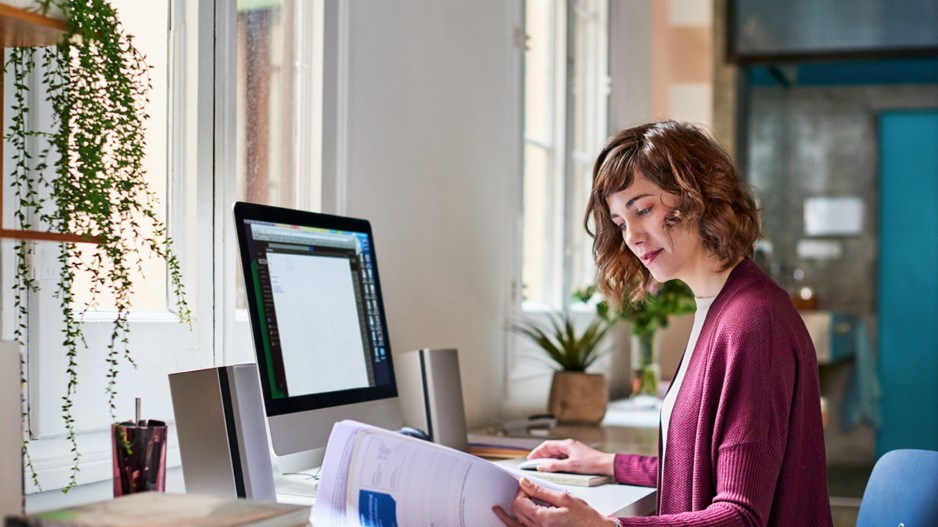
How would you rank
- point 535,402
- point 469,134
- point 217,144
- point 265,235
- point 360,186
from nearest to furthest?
point 265,235
point 217,144
point 360,186
point 469,134
point 535,402

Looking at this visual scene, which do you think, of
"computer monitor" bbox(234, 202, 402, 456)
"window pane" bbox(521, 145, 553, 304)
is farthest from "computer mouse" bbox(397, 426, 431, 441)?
"window pane" bbox(521, 145, 553, 304)

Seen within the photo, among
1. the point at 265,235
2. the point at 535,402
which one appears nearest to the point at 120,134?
the point at 265,235

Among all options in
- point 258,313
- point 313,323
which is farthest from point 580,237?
point 258,313

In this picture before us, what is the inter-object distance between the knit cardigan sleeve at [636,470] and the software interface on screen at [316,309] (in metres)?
0.43

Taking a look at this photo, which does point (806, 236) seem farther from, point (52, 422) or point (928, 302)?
point (52, 422)

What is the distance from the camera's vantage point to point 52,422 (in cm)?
143

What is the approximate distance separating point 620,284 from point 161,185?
2.72 ft

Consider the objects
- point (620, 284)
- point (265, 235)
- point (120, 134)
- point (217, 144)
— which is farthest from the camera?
point (620, 284)

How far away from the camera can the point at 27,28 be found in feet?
3.81

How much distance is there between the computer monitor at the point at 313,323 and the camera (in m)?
1.55

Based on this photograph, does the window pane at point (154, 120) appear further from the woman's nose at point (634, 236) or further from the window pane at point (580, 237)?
the window pane at point (580, 237)

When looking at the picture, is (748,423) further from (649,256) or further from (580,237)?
(580,237)

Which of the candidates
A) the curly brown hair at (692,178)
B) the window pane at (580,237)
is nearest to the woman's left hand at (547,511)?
the curly brown hair at (692,178)

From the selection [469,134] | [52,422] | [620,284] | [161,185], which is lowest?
Answer: [52,422]
